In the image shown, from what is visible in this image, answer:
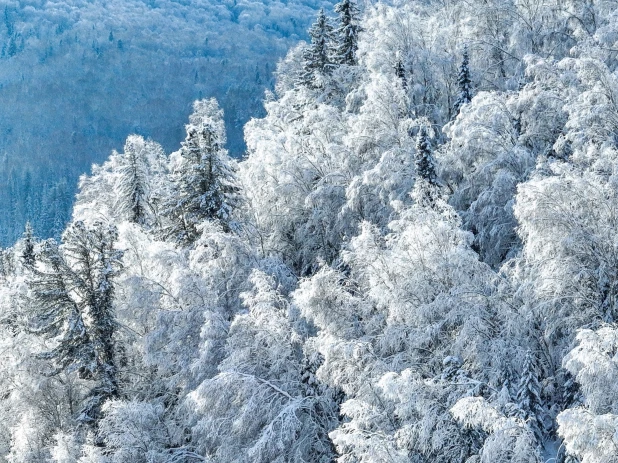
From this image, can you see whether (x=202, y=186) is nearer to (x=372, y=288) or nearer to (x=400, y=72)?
(x=400, y=72)

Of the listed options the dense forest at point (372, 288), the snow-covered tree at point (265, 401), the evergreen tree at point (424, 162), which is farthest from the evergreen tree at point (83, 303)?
the evergreen tree at point (424, 162)

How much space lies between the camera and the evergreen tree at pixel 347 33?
41.8 metres

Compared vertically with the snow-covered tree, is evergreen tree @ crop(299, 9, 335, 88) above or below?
above

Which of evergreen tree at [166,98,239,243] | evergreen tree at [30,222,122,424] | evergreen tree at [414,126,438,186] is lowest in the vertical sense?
evergreen tree at [30,222,122,424]

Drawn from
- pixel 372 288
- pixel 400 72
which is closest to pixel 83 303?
pixel 372 288

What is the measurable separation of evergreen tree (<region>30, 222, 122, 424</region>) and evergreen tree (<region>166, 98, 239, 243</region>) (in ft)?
18.9

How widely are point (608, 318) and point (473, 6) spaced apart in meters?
26.5

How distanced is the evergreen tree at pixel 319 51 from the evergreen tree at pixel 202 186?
14425 mm

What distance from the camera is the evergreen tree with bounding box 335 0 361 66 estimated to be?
41.8 metres

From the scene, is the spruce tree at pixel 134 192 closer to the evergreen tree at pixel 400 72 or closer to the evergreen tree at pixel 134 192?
the evergreen tree at pixel 134 192

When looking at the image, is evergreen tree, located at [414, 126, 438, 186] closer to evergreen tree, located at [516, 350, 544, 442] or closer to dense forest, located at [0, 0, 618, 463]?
dense forest, located at [0, 0, 618, 463]

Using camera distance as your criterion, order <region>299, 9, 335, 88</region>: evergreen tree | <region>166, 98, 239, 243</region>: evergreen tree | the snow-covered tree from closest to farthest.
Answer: the snow-covered tree
<region>166, 98, 239, 243</region>: evergreen tree
<region>299, 9, 335, 88</region>: evergreen tree

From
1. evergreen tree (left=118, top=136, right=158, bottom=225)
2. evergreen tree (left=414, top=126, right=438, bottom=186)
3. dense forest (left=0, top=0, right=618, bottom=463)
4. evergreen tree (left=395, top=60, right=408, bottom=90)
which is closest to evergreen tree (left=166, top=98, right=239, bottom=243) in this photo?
dense forest (left=0, top=0, right=618, bottom=463)

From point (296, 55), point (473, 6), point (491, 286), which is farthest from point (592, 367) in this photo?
point (296, 55)
